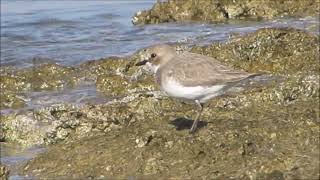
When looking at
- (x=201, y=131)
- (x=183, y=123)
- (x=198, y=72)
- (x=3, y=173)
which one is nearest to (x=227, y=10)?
(x=183, y=123)

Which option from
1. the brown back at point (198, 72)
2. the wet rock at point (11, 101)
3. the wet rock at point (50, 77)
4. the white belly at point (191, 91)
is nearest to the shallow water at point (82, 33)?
the wet rock at point (11, 101)

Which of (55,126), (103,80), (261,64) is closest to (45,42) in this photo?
(103,80)

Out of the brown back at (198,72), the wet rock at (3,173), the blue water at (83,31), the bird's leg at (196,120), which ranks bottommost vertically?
the blue water at (83,31)

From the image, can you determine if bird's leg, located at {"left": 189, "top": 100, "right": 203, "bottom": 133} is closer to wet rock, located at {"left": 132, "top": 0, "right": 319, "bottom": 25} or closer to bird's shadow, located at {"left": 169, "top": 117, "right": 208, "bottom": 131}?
bird's shadow, located at {"left": 169, "top": 117, "right": 208, "bottom": 131}

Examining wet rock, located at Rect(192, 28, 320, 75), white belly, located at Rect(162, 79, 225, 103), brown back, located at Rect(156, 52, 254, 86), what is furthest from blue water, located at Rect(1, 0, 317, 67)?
white belly, located at Rect(162, 79, 225, 103)

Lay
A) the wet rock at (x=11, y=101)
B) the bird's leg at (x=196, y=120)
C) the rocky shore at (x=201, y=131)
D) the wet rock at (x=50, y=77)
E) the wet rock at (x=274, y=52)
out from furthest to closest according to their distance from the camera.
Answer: the wet rock at (x=50, y=77)
the wet rock at (x=11, y=101)
the wet rock at (x=274, y=52)
the bird's leg at (x=196, y=120)
the rocky shore at (x=201, y=131)

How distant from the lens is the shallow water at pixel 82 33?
1465 cm

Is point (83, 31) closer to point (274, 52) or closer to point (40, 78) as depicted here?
point (40, 78)

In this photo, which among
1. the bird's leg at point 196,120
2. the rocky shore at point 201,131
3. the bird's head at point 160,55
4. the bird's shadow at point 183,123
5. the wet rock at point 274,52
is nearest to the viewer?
the rocky shore at point 201,131

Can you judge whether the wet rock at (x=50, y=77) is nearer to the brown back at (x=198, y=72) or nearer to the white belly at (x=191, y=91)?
the brown back at (x=198, y=72)

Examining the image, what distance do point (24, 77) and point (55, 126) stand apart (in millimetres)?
4222

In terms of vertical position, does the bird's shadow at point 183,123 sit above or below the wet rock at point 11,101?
above

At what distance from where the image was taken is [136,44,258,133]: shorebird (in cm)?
762

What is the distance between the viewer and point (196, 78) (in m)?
7.66
